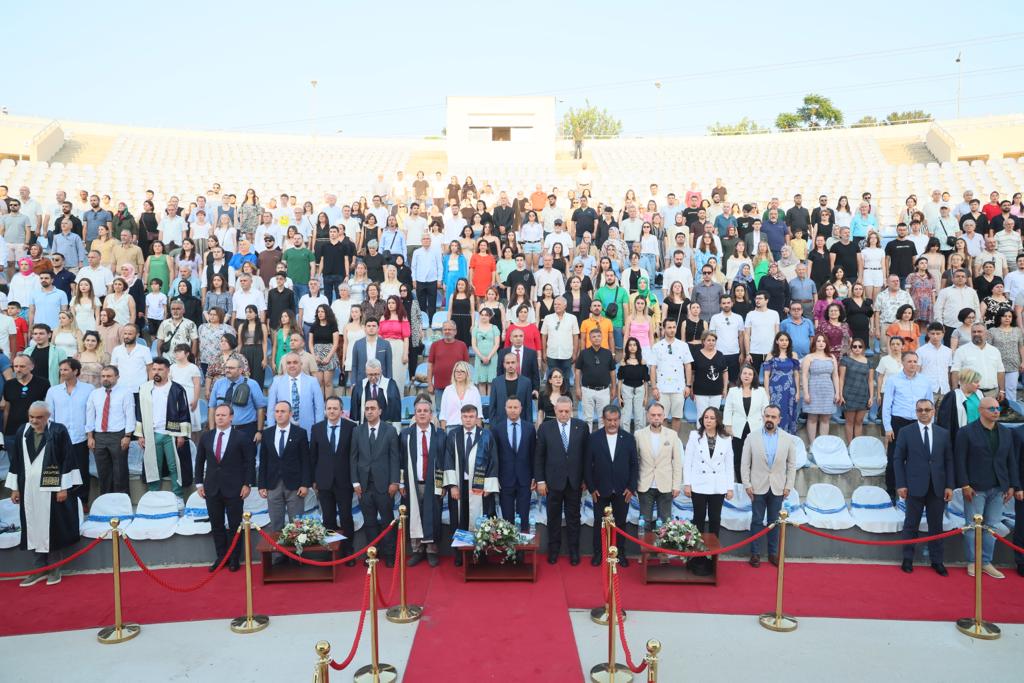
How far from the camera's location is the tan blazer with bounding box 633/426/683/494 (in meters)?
8.57

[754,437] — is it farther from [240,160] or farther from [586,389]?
[240,160]

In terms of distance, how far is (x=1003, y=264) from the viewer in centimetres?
1276

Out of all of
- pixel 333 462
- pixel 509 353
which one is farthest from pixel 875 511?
pixel 333 462

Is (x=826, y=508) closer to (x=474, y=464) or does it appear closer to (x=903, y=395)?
(x=903, y=395)

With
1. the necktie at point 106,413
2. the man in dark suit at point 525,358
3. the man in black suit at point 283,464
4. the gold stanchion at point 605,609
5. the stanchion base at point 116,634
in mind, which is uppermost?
the man in dark suit at point 525,358

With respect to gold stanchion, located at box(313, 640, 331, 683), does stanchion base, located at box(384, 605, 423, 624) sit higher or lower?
lower

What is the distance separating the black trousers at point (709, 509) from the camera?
8688 millimetres

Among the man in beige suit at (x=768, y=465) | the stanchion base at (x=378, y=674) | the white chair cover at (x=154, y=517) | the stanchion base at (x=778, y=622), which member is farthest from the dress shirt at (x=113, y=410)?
the stanchion base at (x=778, y=622)

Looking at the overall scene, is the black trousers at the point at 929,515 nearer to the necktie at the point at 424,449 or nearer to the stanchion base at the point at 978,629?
the stanchion base at the point at 978,629

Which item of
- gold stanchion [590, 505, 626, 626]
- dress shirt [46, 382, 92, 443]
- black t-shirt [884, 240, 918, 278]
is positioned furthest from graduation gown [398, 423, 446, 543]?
black t-shirt [884, 240, 918, 278]

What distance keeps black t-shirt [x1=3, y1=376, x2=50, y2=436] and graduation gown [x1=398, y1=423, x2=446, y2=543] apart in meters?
4.58

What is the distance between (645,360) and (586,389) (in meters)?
0.90

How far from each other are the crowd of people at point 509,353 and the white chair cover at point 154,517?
576 millimetres

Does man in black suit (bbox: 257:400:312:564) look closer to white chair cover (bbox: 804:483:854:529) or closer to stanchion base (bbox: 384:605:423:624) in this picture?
stanchion base (bbox: 384:605:423:624)
